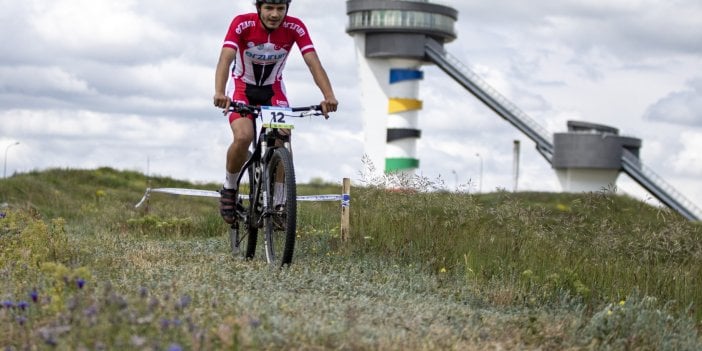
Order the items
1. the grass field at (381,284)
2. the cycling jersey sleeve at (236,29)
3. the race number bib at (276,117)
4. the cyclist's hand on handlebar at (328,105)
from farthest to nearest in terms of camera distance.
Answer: the cycling jersey sleeve at (236,29) → the cyclist's hand on handlebar at (328,105) → the race number bib at (276,117) → the grass field at (381,284)

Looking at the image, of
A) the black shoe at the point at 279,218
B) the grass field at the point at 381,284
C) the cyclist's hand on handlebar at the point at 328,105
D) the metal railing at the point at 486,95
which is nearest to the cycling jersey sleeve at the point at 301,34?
the cyclist's hand on handlebar at the point at 328,105

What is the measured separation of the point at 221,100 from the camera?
766 centimetres

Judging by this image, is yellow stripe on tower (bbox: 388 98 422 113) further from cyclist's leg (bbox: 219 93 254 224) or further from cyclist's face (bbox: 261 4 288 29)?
cyclist's face (bbox: 261 4 288 29)

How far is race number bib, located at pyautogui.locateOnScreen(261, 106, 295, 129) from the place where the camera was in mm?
7656

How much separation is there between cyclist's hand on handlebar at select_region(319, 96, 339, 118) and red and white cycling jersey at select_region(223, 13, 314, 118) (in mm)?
592

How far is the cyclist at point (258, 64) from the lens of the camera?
25.9ft

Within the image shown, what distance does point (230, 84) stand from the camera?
27.7 feet

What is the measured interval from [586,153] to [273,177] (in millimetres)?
48564

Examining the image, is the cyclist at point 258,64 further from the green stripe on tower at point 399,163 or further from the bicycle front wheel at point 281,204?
the green stripe on tower at point 399,163

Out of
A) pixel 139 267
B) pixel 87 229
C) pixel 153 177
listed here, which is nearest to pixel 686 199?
pixel 153 177

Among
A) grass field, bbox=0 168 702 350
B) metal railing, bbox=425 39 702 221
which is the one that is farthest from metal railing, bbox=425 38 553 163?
grass field, bbox=0 168 702 350

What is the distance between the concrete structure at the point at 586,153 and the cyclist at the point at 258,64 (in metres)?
47.3

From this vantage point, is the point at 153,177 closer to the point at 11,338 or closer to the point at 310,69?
the point at 310,69

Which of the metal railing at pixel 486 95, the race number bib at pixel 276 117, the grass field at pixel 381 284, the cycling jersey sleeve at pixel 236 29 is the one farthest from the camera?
the metal railing at pixel 486 95
